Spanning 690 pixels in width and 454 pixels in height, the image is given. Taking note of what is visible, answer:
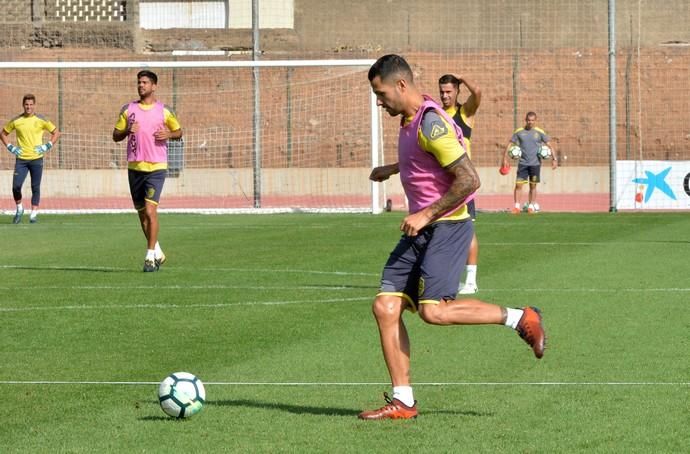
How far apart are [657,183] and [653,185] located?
0.30 feet

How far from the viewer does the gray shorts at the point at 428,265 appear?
25.5 ft

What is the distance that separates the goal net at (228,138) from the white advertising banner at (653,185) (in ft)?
17.1

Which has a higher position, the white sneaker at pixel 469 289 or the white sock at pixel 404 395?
the white sneaker at pixel 469 289

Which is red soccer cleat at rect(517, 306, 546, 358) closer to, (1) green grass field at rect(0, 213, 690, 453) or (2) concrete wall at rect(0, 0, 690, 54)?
(1) green grass field at rect(0, 213, 690, 453)

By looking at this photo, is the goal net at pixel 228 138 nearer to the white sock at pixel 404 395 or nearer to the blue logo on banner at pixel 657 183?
the blue logo on banner at pixel 657 183

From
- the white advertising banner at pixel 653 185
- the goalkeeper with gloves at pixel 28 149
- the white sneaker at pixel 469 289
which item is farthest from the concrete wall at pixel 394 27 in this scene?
the white sneaker at pixel 469 289

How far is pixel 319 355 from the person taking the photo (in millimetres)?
9891

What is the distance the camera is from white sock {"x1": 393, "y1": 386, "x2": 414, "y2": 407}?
7.59m

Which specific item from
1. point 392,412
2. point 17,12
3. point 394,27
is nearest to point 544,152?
point 392,412

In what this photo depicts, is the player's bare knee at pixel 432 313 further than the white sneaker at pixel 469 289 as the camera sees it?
No

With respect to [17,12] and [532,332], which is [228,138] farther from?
[532,332]

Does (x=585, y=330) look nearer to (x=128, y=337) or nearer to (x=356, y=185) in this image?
(x=128, y=337)

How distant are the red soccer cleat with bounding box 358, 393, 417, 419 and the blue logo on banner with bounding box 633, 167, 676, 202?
2302 centimetres

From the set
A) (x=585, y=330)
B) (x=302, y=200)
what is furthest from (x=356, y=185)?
A: (x=585, y=330)
